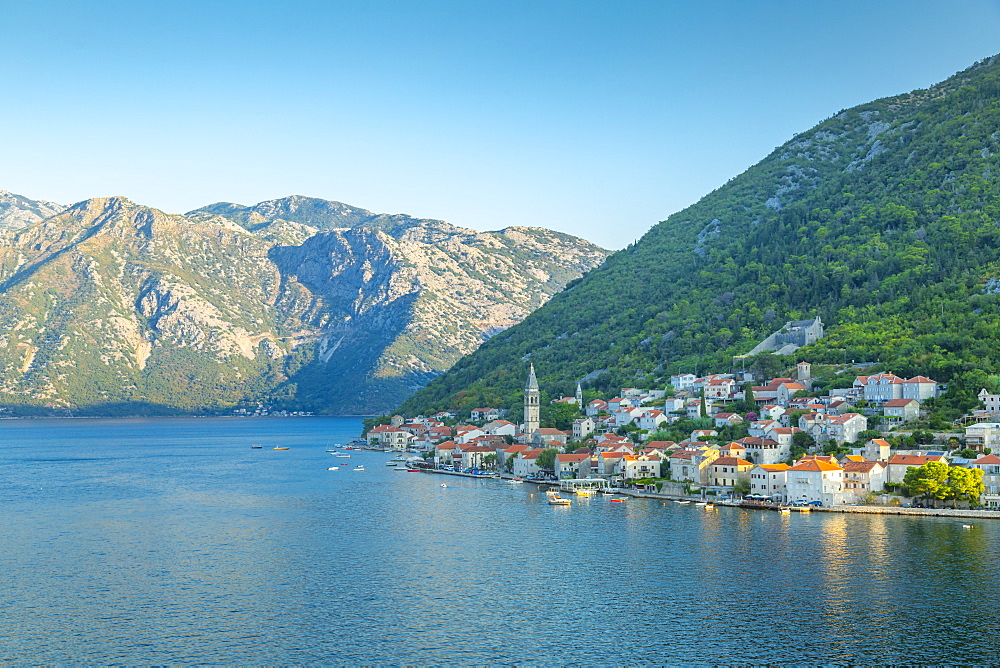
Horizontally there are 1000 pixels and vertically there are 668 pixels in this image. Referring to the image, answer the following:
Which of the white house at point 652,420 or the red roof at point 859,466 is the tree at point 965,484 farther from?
the white house at point 652,420

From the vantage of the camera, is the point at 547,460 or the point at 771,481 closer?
the point at 771,481

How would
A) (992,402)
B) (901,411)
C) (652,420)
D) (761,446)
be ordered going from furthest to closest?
(652,420) → (901,411) → (761,446) → (992,402)

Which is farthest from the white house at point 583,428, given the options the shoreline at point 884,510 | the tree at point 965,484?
the tree at point 965,484

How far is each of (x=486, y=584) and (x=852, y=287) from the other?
103022 millimetres

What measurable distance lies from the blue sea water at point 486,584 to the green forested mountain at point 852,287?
43.3 metres

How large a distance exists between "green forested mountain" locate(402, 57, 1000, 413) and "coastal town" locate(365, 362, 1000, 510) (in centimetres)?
749

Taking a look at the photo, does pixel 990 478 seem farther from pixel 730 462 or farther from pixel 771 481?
pixel 730 462

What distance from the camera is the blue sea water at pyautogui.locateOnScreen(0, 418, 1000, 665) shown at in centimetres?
4688

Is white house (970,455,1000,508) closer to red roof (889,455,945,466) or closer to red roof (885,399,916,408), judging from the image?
red roof (889,455,945,466)

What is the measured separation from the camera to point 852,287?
147 metres

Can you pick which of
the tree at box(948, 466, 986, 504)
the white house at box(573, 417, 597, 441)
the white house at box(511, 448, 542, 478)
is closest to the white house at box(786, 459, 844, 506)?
the tree at box(948, 466, 986, 504)

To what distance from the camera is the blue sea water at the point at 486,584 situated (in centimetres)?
4688

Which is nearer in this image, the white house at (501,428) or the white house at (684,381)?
the white house at (684,381)

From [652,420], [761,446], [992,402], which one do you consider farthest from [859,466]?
[652,420]
